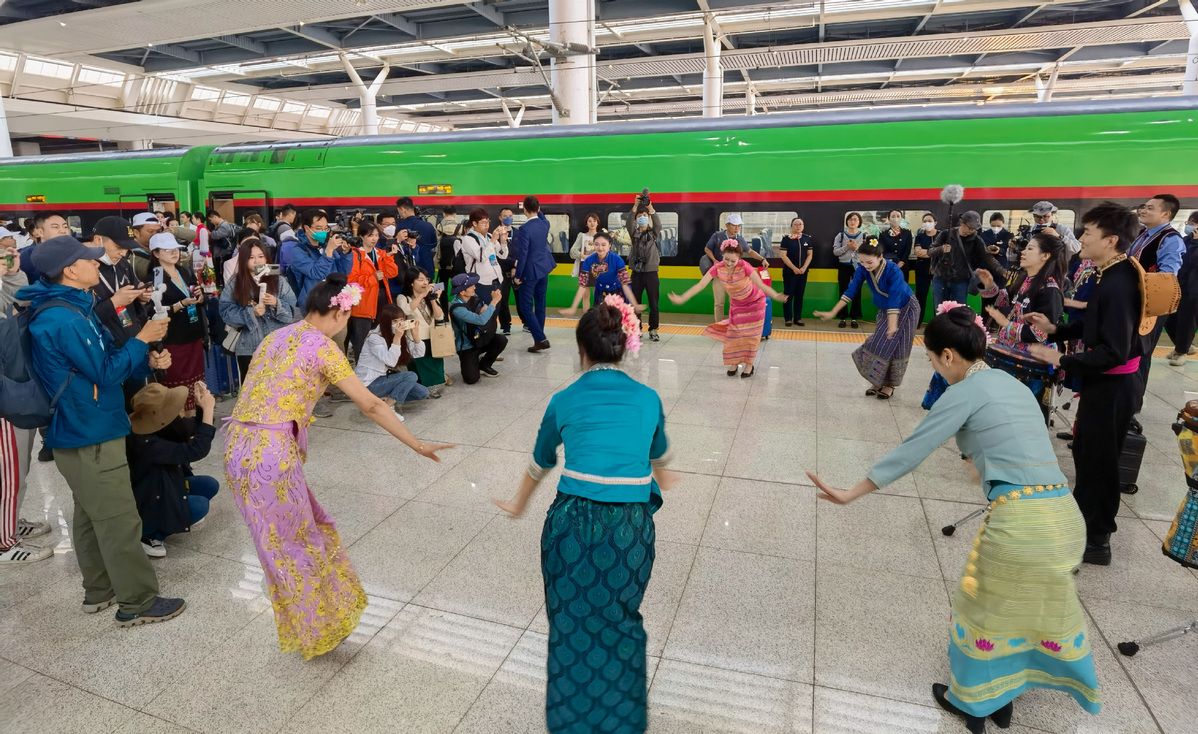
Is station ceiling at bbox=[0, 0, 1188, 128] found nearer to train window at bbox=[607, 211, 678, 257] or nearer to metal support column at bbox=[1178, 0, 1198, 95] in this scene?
metal support column at bbox=[1178, 0, 1198, 95]

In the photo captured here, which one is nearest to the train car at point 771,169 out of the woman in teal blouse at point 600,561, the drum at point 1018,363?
the drum at point 1018,363

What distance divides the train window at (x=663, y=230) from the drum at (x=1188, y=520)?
24.5ft

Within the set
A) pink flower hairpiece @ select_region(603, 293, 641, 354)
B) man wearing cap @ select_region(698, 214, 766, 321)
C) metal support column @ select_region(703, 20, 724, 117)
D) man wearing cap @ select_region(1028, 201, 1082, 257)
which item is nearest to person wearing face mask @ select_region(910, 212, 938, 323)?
man wearing cap @ select_region(1028, 201, 1082, 257)

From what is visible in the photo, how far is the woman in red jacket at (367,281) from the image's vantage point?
629cm

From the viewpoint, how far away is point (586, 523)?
2.04 metres

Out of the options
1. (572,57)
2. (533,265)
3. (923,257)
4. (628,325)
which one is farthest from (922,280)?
(628,325)

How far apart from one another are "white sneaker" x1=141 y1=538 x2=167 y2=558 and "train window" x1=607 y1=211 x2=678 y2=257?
23.8ft

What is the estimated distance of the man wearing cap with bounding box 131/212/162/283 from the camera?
17.5ft

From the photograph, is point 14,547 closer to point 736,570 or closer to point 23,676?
point 23,676

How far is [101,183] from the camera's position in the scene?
533 inches

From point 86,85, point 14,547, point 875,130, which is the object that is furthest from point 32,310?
point 86,85

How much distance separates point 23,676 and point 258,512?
4.19 feet

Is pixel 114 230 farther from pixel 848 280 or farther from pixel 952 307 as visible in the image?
pixel 848 280

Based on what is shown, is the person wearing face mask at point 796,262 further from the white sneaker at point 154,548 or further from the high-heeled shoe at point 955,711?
the white sneaker at point 154,548
